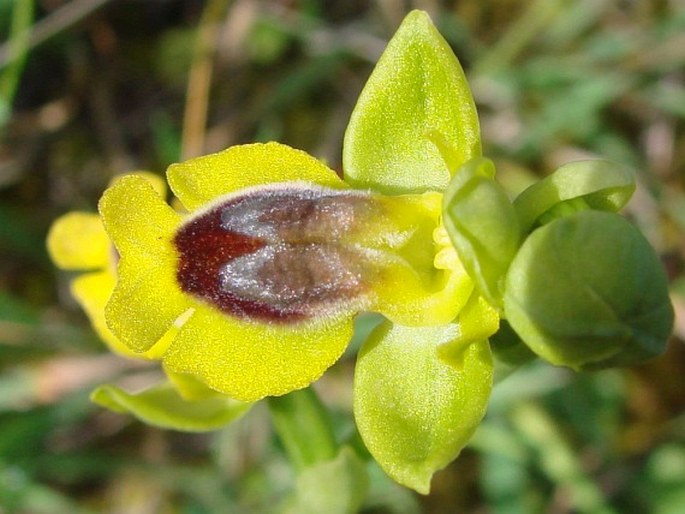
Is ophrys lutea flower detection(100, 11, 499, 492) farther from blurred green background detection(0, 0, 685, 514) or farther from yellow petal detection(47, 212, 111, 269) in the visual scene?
blurred green background detection(0, 0, 685, 514)

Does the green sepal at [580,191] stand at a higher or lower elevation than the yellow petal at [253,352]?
higher

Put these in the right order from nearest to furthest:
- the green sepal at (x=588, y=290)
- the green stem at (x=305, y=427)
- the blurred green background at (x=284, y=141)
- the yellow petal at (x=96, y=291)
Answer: the green sepal at (x=588, y=290), the green stem at (x=305, y=427), the yellow petal at (x=96, y=291), the blurred green background at (x=284, y=141)

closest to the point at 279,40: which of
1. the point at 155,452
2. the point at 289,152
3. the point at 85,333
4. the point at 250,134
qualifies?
the point at 250,134

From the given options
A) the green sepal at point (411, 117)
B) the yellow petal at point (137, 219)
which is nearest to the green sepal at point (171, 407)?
the yellow petal at point (137, 219)

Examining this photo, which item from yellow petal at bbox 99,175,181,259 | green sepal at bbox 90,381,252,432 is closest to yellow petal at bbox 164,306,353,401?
yellow petal at bbox 99,175,181,259

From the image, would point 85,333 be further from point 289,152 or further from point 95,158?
Result: point 289,152

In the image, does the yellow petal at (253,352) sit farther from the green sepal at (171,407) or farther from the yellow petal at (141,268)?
the green sepal at (171,407)

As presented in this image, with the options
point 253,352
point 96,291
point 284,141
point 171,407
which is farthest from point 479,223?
point 284,141
